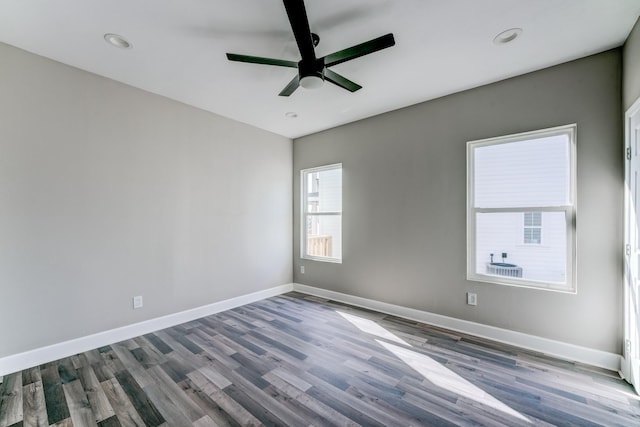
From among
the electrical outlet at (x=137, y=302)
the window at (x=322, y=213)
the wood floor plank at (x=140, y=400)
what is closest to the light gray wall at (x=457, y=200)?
the window at (x=322, y=213)

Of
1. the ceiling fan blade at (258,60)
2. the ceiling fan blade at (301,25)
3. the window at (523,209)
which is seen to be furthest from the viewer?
the window at (523,209)

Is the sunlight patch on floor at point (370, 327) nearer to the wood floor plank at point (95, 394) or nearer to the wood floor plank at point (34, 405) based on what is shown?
the wood floor plank at point (95, 394)

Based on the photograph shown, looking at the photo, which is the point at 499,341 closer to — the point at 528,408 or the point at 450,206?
the point at 528,408

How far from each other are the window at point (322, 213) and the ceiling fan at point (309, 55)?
225 cm

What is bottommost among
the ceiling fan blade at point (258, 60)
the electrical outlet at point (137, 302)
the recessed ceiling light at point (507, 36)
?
the electrical outlet at point (137, 302)

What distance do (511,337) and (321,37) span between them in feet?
11.2

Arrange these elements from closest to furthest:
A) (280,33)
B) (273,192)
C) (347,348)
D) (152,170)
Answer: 1. (280,33)
2. (347,348)
3. (152,170)
4. (273,192)

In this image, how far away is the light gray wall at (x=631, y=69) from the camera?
6.83ft

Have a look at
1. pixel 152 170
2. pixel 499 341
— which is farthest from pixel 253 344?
pixel 499 341

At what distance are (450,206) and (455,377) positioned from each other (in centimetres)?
181

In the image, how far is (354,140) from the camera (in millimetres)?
4230

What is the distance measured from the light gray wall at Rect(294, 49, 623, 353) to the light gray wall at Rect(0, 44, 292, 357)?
5.14ft

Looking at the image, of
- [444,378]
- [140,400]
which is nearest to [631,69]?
[444,378]

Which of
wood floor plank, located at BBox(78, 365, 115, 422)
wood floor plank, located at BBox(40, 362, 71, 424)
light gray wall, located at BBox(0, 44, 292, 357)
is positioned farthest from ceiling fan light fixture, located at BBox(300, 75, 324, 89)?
wood floor plank, located at BBox(40, 362, 71, 424)
